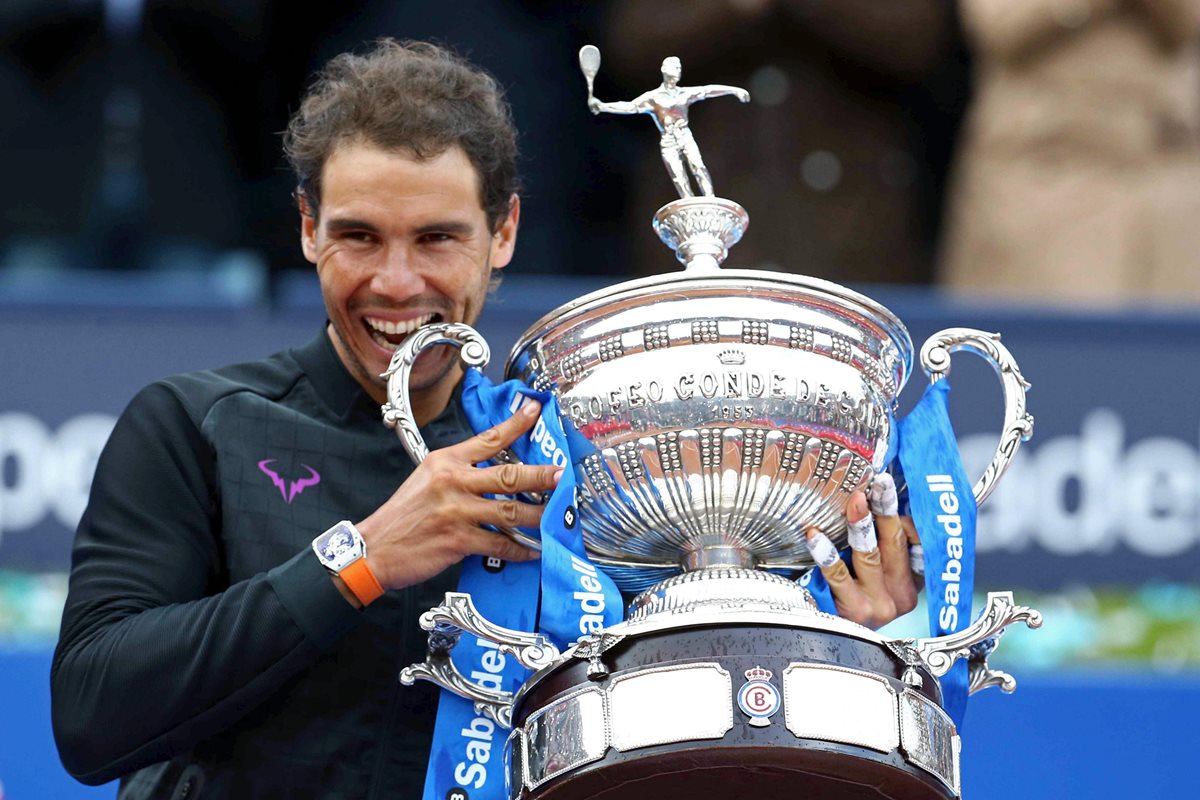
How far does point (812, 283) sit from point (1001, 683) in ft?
1.26

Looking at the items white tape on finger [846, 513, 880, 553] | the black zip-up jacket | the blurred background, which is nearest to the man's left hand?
white tape on finger [846, 513, 880, 553]

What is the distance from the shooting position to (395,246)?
1.73 m

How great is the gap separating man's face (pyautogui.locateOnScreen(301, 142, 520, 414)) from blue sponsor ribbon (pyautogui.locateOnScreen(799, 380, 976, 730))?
424 millimetres

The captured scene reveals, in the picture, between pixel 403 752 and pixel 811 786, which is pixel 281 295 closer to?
pixel 403 752

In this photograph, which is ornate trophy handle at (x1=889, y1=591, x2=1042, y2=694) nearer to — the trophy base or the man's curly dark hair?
the trophy base

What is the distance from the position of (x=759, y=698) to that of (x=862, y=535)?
0.30 m

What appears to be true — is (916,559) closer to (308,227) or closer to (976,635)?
(976,635)

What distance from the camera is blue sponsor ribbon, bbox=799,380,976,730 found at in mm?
1628

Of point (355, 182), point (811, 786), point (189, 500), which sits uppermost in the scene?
point (355, 182)

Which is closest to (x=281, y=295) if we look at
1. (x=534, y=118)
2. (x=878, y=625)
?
(x=534, y=118)

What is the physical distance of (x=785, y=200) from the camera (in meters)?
4.50

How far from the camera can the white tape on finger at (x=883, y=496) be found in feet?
5.47

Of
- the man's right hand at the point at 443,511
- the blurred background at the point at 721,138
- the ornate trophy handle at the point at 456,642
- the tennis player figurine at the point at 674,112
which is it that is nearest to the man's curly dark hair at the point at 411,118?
the tennis player figurine at the point at 674,112

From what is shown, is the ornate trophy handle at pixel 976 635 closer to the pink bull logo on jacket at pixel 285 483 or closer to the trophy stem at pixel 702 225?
the trophy stem at pixel 702 225
